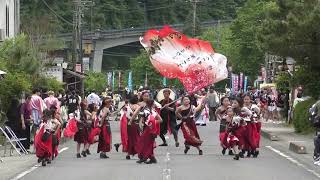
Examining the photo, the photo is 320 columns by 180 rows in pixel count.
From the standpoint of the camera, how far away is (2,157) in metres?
20.4

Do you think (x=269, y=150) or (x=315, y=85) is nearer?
(x=269, y=150)

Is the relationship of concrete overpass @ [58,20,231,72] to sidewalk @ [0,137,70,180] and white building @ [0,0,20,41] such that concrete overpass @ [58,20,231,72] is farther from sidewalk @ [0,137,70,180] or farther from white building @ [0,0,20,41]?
sidewalk @ [0,137,70,180]

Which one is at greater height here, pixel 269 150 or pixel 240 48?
Result: pixel 240 48

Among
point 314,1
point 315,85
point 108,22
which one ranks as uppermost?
point 108,22

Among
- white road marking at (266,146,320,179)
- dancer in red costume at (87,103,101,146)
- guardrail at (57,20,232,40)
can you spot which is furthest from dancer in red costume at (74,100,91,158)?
guardrail at (57,20,232,40)

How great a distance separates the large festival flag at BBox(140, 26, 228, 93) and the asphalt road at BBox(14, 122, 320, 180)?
5320 mm

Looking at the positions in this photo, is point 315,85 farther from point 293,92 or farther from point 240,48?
point 240,48

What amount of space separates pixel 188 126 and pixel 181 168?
3.99m

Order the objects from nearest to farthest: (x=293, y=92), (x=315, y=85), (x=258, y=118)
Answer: (x=258, y=118)
(x=315, y=85)
(x=293, y=92)

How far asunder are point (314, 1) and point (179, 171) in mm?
13695

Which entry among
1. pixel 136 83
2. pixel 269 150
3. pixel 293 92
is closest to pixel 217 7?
pixel 136 83

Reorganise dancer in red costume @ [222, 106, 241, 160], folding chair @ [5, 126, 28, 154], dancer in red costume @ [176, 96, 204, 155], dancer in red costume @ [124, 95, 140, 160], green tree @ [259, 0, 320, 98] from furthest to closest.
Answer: green tree @ [259, 0, 320, 98], dancer in red costume @ [176, 96, 204, 155], folding chair @ [5, 126, 28, 154], dancer in red costume @ [222, 106, 241, 160], dancer in red costume @ [124, 95, 140, 160]

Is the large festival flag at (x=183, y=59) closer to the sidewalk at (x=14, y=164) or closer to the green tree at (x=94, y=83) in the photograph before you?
the sidewalk at (x=14, y=164)

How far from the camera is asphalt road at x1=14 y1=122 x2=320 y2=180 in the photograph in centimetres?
1539
